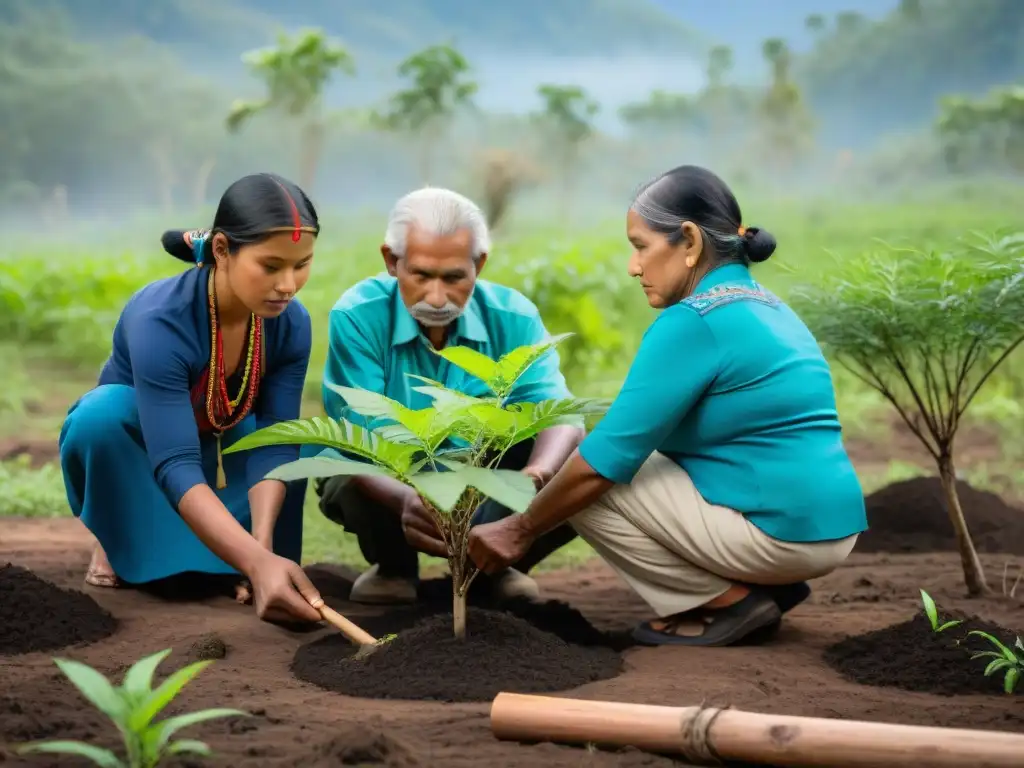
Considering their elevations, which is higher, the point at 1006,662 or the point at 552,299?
the point at 552,299

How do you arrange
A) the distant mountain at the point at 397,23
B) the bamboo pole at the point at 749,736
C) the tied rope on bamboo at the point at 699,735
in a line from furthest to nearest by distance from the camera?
the distant mountain at the point at 397,23, the tied rope on bamboo at the point at 699,735, the bamboo pole at the point at 749,736

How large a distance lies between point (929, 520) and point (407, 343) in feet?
8.48

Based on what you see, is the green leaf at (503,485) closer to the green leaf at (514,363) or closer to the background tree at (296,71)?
the green leaf at (514,363)

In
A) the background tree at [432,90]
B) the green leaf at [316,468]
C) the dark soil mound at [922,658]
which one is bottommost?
the dark soil mound at [922,658]

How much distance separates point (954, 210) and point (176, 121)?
13148mm

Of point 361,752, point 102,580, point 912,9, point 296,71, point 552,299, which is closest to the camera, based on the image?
point 361,752

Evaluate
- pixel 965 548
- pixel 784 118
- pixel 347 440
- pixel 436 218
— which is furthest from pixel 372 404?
pixel 784 118

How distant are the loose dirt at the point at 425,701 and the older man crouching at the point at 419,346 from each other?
0.26 metres

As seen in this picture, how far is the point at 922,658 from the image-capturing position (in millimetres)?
3402

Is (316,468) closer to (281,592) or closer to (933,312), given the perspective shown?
(281,592)

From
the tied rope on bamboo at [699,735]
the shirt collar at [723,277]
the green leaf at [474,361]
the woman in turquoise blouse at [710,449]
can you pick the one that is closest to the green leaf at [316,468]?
the green leaf at [474,361]

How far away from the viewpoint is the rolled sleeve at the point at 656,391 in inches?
135

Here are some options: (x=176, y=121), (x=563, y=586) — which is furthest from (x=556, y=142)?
(x=563, y=586)

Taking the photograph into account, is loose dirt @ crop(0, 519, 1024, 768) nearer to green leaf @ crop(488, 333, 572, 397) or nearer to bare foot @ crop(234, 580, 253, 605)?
bare foot @ crop(234, 580, 253, 605)
